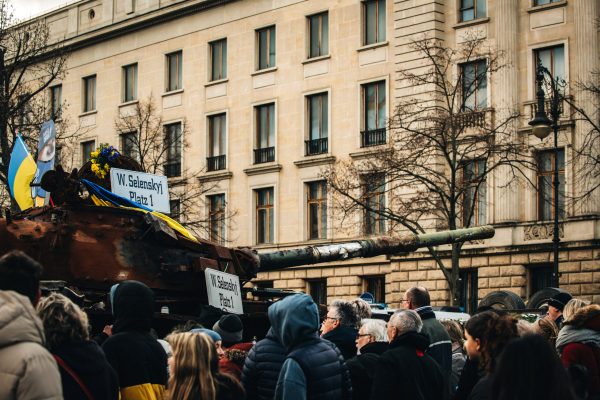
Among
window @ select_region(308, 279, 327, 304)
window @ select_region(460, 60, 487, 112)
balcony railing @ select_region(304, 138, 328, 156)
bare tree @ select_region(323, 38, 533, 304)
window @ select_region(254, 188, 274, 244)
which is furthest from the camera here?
window @ select_region(254, 188, 274, 244)

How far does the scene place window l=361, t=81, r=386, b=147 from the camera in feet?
138

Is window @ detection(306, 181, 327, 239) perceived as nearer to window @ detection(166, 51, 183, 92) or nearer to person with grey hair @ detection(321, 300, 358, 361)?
window @ detection(166, 51, 183, 92)

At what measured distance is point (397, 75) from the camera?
1630 inches

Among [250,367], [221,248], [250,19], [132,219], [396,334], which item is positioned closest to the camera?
[250,367]

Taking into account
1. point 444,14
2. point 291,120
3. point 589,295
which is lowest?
point 589,295

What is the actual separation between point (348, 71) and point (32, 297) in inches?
1480

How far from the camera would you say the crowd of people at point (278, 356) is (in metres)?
5.46

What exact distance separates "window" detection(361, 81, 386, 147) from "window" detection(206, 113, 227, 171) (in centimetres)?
734

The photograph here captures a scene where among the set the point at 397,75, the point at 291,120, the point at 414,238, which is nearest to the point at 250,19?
the point at 291,120

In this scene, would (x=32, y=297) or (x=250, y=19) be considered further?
(x=250, y=19)

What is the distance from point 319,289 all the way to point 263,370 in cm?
3692

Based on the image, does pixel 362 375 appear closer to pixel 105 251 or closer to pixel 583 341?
pixel 583 341

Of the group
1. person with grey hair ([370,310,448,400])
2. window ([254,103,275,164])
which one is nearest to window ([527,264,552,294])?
window ([254,103,275,164])

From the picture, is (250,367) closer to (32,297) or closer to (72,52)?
(32,297)
